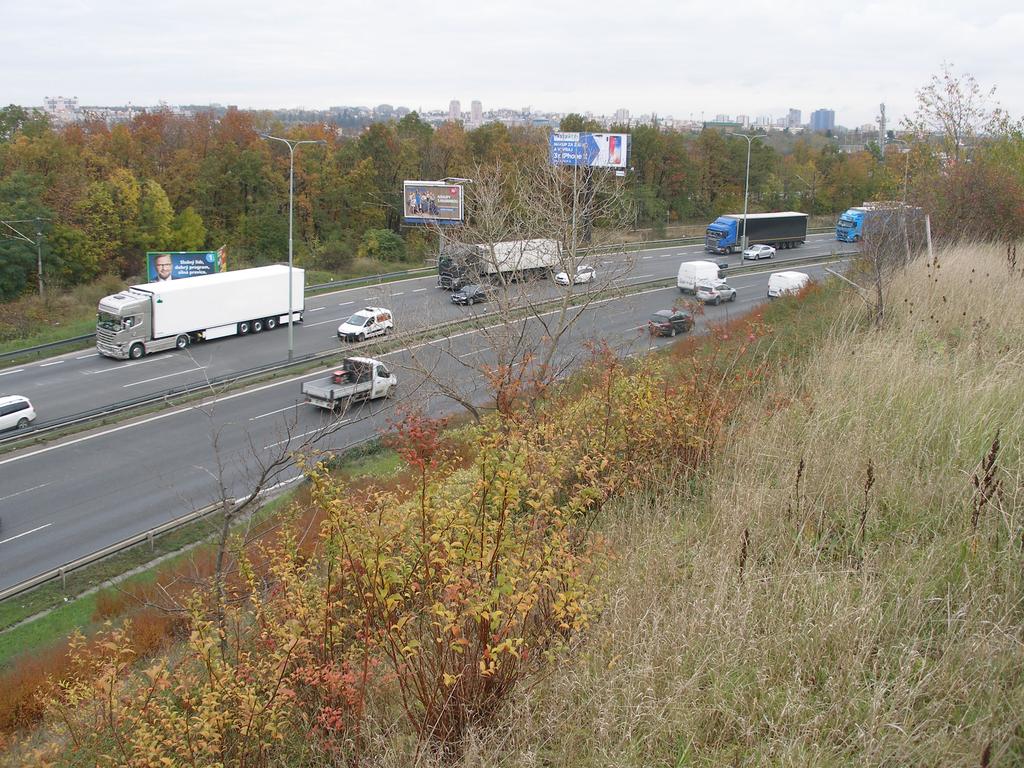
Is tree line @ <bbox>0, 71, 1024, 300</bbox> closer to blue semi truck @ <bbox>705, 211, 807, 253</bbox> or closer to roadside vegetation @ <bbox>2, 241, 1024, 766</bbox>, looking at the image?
blue semi truck @ <bbox>705, 211, 807, 253</bbox>

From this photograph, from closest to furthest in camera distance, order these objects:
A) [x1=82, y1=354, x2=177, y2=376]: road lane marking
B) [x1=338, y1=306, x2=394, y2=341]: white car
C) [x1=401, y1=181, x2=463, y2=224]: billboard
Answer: [x1=82, y1=354, x2=177, y2=376]: road lane marking < [x1=338, y1=306, x2=394, y2=341]: white car < [x1=401, y1=181, x2=463, y2=224]: billboard

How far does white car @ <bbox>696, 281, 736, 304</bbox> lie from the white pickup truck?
17.0 meters

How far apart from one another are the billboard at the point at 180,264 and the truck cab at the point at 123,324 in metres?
6.21

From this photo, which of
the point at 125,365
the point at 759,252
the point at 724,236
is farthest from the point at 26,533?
the point at 724,236

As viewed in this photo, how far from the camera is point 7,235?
3638 cm

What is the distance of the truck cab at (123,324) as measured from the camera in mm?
29266

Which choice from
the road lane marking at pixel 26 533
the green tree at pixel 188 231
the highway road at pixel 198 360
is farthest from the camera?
the green tree at pixel 188 231

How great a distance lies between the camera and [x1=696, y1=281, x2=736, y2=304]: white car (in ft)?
122

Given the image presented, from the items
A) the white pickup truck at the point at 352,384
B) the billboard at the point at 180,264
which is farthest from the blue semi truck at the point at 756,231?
the white pickup truck at the point at 352,384

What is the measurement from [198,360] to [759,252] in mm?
33309

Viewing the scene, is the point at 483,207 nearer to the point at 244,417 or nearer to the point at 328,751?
the point at 244,417

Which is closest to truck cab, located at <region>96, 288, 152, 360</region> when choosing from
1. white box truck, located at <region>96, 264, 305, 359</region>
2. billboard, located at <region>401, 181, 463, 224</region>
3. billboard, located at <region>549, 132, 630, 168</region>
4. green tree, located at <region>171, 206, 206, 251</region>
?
white box truck, located at <region>96, 264, 305, 359</region>

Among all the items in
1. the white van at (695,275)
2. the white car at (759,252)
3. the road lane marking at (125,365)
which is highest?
the white car at (759,252)

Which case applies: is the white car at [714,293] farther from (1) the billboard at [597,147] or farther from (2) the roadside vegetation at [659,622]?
(2) the roadside vegetation at [659,622]
